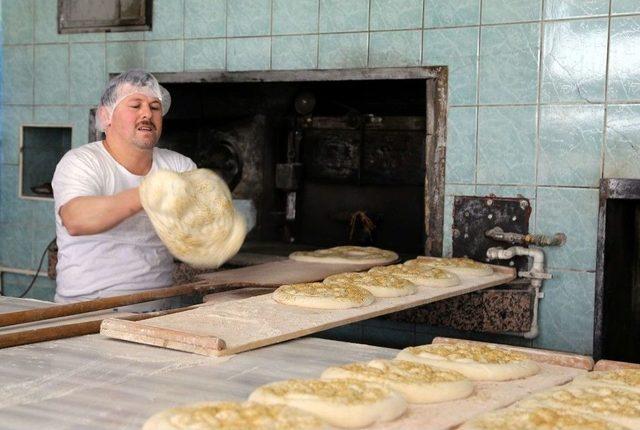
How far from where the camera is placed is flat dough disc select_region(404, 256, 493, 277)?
138 inches

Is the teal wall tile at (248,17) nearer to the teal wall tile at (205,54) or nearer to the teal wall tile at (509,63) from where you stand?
the teal wall tile at (205,54)

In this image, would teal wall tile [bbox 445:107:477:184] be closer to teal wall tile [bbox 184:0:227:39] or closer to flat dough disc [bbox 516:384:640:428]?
teal wall tile [bbox 184:0:227:39]

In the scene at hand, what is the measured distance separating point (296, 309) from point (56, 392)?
0.91 metres

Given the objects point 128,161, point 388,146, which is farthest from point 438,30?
point 128,161

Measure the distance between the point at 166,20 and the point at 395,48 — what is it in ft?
4.37

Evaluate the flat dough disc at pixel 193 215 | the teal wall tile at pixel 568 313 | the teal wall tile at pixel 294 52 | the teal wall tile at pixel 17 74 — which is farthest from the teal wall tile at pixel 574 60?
the teal wall tile at pixel 17 74

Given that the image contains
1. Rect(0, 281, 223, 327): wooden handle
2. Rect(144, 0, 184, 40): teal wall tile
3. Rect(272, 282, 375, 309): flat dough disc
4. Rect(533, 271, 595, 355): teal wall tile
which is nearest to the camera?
Rect(0, 281, 223, 327): wooden handle

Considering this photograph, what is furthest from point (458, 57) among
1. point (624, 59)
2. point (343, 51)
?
point (624, 59)

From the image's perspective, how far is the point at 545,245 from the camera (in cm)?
367

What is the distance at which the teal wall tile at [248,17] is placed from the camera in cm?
430

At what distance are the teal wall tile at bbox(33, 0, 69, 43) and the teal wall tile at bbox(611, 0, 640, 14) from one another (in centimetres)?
296

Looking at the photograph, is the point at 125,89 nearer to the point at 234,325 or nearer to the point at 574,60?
the point at 234,325

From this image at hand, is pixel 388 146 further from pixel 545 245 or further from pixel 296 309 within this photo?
pixel 296 309

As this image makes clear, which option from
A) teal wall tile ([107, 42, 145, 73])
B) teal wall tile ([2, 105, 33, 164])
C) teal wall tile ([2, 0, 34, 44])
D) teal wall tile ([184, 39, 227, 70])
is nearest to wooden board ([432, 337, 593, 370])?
teal wall tile ([184, 39, 227, 70])
